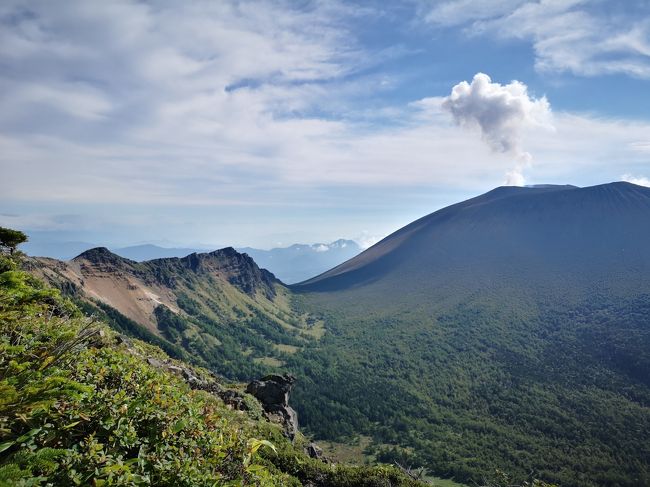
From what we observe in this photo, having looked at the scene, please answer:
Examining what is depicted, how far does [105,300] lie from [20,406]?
163 metres

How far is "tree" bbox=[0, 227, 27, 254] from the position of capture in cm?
2077

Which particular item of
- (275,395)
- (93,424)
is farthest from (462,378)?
(93,424)

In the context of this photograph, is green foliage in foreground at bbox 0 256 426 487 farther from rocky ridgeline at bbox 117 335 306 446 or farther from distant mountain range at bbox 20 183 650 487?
distant mountain range at bbox 20 183 650 487

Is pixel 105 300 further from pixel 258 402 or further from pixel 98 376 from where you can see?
pixel 98 376

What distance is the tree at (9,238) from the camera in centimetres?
2077

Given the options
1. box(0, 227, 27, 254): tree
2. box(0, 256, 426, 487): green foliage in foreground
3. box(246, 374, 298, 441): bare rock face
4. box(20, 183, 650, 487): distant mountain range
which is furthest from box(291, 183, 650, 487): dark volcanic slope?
box(0, 227, 27, 254): tree

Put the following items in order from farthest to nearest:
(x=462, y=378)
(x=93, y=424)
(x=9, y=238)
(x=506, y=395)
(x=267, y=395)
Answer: (x=462, y=378) < (x=506, y=395) < (x=267, y=395) < (x=9, y=238) < (x=93, y=424)

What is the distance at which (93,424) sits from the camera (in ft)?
24.2

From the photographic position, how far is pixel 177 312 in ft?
600

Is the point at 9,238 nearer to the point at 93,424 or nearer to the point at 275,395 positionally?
Answer: the point at 93,424

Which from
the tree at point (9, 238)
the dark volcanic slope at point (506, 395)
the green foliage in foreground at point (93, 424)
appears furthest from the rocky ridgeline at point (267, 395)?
the dark volcanic slope at point (506, 395)

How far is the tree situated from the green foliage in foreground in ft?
39.4

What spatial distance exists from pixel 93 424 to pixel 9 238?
758 inches

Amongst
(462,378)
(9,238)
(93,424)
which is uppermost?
(9,238)
